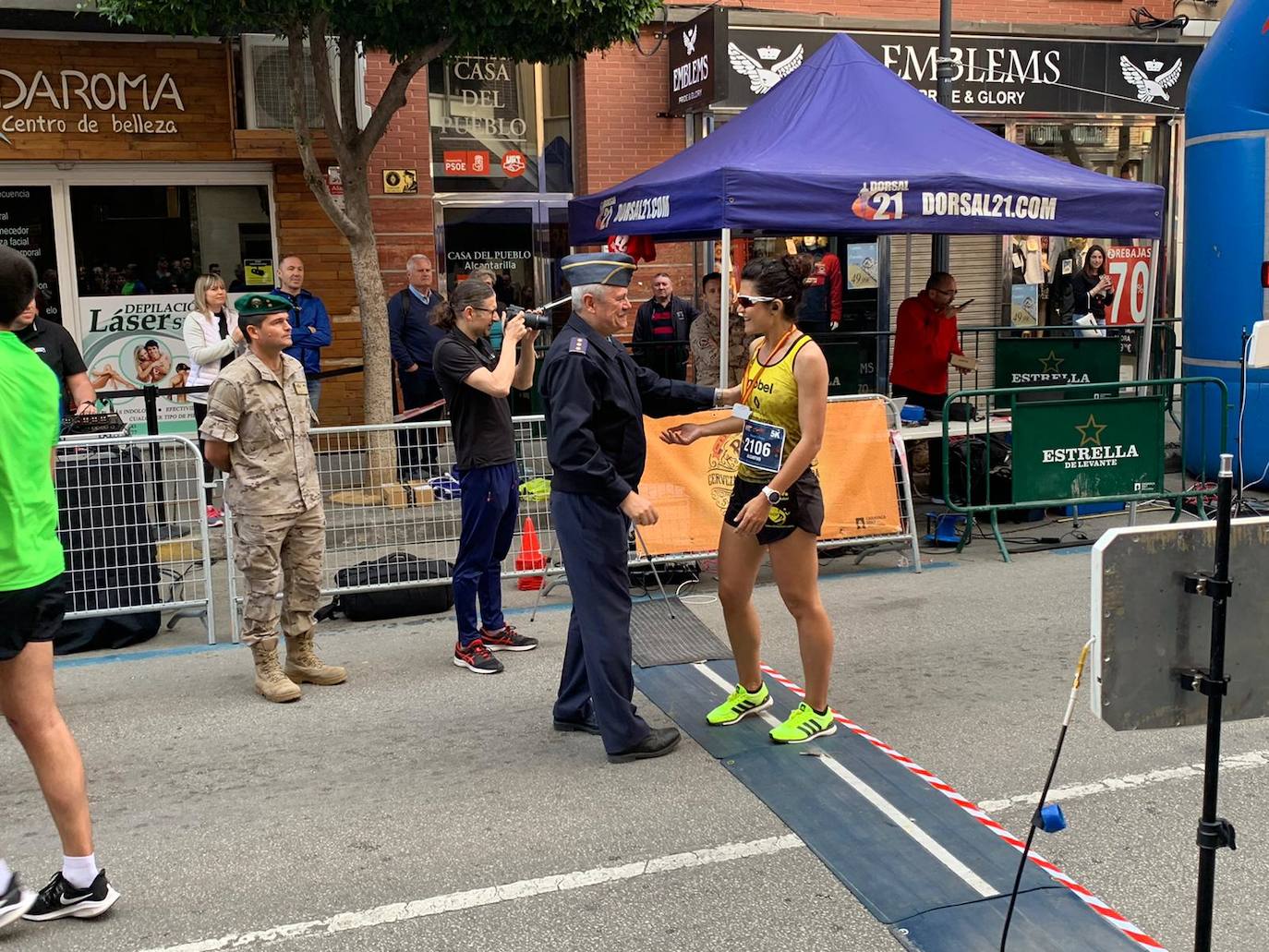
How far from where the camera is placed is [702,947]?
3691 millimetres

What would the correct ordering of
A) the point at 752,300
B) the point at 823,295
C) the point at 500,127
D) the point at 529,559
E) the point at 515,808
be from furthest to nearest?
the point at 823,295
the point at 500,127
the point at 529,559
the point at 752,300
the point at 515,808

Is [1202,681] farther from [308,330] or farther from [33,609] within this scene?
[308,330]

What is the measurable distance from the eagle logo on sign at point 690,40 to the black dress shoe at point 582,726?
32.8 feet

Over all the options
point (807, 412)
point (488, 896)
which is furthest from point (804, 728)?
point (488, 896)

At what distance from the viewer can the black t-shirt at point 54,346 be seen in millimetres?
7601

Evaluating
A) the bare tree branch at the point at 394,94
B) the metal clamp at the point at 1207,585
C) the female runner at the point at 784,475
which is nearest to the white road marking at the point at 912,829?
the female runner at the point at 784,475

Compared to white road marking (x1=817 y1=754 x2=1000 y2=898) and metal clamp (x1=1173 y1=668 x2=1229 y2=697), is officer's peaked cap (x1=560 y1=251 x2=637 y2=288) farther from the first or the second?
metal clamp (x1=1173 y1=668 x2=1229 y2=697)

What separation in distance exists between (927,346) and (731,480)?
352 cm

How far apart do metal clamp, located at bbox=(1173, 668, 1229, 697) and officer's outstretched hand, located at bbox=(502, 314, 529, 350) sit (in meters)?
3.93

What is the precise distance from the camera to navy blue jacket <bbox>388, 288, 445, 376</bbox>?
11609 millimetres

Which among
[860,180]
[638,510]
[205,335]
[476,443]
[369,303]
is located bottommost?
[638,510]

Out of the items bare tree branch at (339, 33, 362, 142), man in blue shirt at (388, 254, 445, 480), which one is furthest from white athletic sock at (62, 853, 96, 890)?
bare tree branch at (339, 33, 362, 142)

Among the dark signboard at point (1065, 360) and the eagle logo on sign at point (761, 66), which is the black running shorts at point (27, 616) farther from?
the eagle logo on sign at point (761, 66)

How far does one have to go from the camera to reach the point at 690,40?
13.7m
